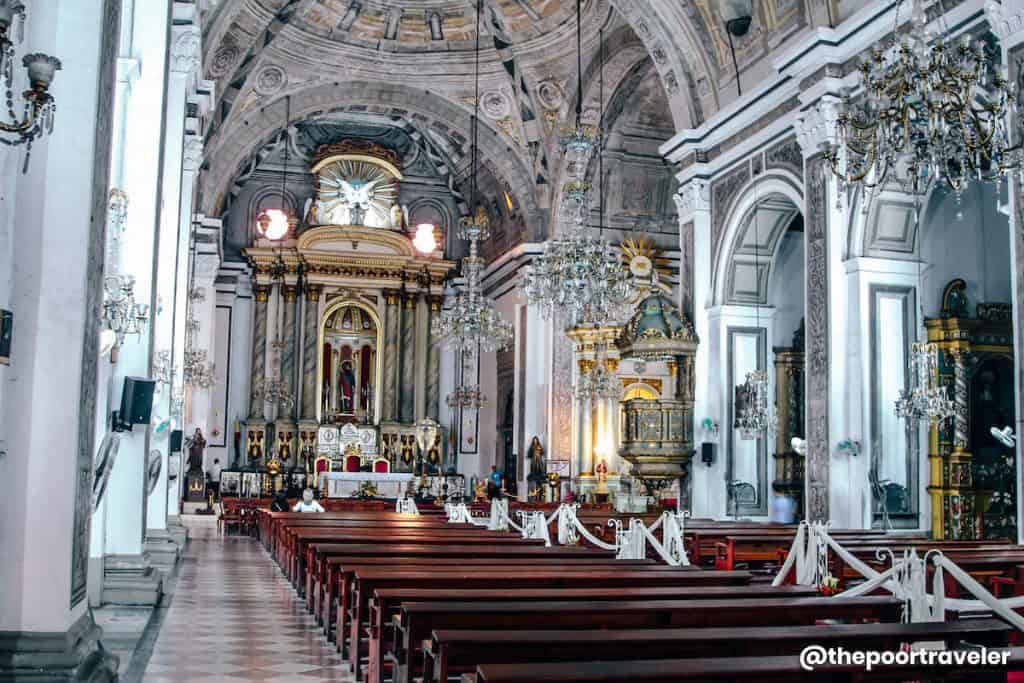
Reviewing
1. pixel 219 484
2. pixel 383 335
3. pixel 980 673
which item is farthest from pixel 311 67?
pixel 980 673

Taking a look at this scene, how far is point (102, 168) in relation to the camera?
488 centimetres

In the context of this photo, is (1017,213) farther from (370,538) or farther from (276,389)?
(276,389)

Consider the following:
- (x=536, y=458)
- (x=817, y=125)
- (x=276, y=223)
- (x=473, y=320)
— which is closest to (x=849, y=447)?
(x=817, y=125)

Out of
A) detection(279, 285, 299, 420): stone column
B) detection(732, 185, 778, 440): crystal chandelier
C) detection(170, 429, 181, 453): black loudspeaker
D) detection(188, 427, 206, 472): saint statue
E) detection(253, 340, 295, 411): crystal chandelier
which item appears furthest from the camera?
detection(279, 285, 299, 420): stone column

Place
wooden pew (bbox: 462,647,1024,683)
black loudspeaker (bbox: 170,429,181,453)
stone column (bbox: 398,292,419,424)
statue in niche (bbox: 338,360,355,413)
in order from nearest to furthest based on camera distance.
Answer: wooden pew (bbox: 462,647,1024,683) → black loudspeaker (bbox: 170,429,181,453) → stone column (bbox: 398,292,419,424) → statue in niche (bbox: 338,360,355,413)

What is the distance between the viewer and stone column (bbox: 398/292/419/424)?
27.2 meters

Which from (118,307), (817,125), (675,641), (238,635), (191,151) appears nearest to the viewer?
(675,641)

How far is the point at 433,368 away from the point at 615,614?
2327cm

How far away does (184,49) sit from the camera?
39.1 ft

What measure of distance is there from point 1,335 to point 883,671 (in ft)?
11.3

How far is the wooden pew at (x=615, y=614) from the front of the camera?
4.34m

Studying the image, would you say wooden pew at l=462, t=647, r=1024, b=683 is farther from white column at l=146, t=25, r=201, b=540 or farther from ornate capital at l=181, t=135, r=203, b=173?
ornate capital at l=181, t=135, r=203, b=173

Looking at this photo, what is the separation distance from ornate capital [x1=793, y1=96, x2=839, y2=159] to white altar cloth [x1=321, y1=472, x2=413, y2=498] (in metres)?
13.8

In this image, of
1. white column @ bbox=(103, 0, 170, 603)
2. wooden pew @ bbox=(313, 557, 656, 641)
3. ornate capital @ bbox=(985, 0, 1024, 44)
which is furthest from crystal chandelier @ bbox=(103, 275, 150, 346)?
ornate capital @ bbox=(985, 0, 1024, 44)
